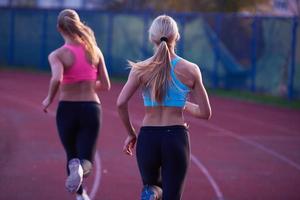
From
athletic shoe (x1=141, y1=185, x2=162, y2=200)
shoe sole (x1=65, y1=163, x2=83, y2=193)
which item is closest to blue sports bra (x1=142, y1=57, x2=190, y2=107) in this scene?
athletic shoe (x1=141, y1=185, x2=162, y2=200)

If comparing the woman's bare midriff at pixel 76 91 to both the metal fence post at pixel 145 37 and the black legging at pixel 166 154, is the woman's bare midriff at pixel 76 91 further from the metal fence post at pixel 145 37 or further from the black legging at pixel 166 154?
the metal fence post at pixel 145 37

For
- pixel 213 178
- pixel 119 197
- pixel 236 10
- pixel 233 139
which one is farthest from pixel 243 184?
pixel 236 10

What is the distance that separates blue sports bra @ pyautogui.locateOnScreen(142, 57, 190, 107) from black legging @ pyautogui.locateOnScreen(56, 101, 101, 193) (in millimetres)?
1748

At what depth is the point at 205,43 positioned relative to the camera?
80.4 ft

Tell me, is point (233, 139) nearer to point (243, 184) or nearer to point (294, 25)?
point (243, 184)

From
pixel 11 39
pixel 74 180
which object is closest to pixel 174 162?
pixel 74 180

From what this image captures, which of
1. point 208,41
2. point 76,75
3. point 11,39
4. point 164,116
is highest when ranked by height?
point 164,116

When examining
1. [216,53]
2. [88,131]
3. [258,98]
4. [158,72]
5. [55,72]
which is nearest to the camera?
[158,72]

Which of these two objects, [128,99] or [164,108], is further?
[128,99]

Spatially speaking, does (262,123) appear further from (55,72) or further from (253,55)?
(55,72)

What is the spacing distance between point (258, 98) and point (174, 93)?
645 inches

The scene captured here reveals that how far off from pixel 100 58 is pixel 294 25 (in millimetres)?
15552

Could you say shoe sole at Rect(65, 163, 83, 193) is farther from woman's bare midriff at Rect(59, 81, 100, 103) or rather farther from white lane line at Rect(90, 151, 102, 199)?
white lane line at Rect(90, 151, 102, 199)

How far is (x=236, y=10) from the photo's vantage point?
3231 centimetres
